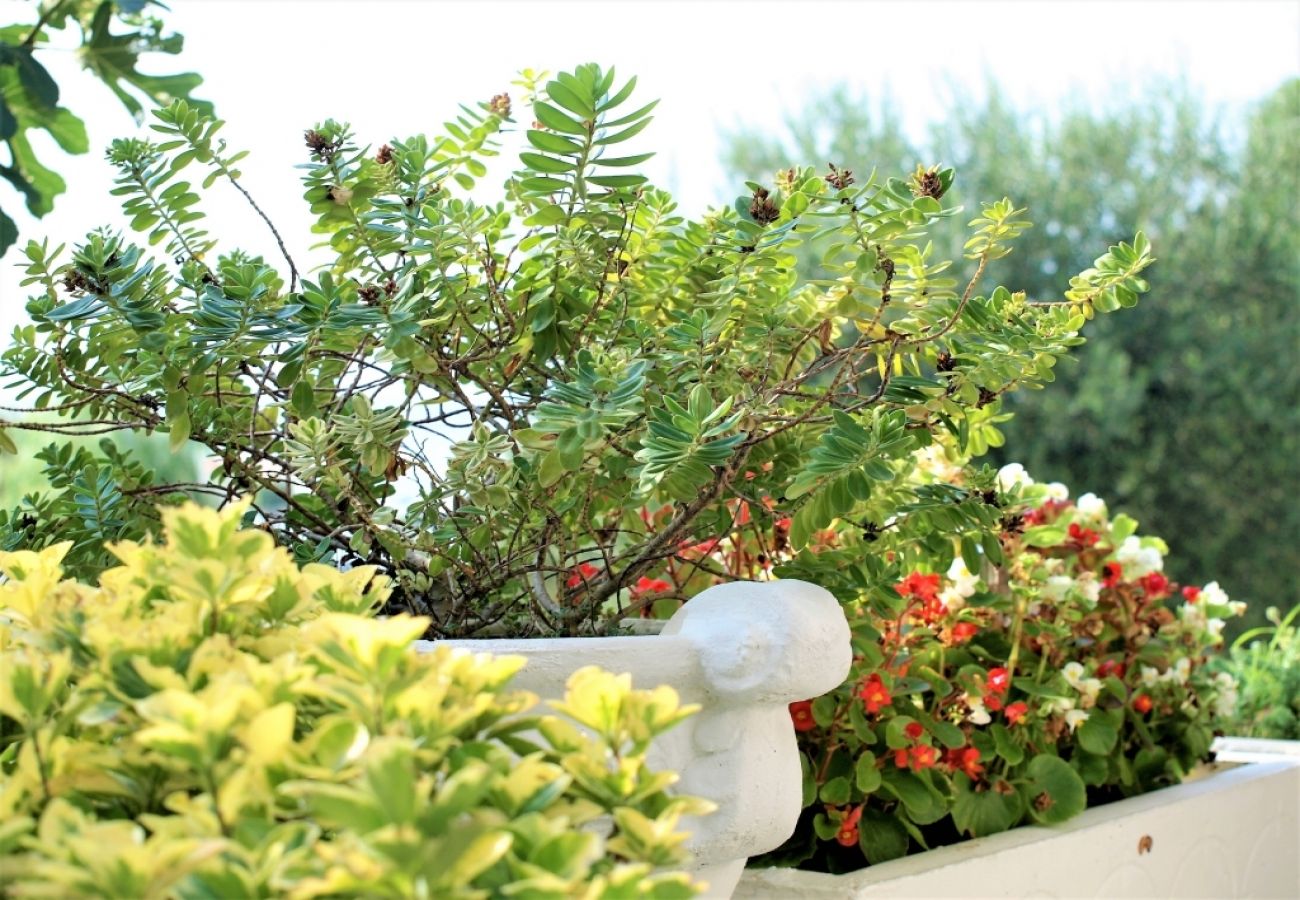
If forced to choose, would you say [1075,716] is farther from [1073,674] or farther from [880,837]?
[880,837]

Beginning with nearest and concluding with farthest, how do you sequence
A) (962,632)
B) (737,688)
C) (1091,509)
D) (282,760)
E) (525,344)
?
1. (282,760)
2. (737,688)
3. (525,344)
4. (962,632)
5. (1091,509)

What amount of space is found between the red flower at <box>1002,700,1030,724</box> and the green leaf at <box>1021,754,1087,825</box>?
65 millimetres

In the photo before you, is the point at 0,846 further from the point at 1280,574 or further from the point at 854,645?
the point at 1280,574

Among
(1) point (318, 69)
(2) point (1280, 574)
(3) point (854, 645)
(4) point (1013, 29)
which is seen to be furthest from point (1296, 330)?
(3) point (854, 645)

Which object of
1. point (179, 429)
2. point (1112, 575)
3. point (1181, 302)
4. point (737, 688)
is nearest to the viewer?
point (737, 688)

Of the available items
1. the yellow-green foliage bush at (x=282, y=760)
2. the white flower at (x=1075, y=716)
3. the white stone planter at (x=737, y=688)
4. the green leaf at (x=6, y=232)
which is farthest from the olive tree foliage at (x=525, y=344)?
the white flower at (x=1075, y=716)

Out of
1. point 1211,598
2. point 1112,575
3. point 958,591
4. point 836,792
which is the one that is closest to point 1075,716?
point 958,591

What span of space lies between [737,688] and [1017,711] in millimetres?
943

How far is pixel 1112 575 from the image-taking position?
Result: 85.6 inches

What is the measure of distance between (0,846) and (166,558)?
19cm

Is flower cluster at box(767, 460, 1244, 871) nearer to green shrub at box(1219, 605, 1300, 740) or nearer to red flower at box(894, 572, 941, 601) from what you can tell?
red flower at box(894, 572, 941, 601)

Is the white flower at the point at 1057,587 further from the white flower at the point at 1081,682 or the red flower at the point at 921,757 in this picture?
the red flower at the point at 921,757

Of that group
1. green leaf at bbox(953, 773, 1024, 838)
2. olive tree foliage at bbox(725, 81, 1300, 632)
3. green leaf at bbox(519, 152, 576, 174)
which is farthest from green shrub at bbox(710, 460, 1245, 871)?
olive tree foliage at bbox(725, 81, 1300, 632)

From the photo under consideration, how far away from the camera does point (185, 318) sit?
1.16 meters
